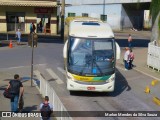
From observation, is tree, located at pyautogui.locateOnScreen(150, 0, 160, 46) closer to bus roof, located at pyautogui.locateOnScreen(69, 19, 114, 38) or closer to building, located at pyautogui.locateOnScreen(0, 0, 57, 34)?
bus roof, located at pyautogui.locateOnScreen(69, 19, 114, 38)

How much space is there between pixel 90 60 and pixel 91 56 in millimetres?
220

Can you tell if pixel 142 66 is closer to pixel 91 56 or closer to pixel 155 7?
pixel 155 7

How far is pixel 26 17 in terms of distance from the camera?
51000 millimetres

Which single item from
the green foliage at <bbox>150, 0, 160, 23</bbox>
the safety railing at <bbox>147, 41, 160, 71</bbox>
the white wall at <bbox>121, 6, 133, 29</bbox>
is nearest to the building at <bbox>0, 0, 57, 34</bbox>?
the white wall at <bbox>121, 6, 133, 29</bbox>

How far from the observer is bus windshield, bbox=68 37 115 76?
1938cm

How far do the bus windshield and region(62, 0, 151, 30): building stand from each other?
4627cm

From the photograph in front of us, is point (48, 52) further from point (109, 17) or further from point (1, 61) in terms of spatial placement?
point (109, 17)

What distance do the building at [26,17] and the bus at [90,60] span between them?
30.5 metres

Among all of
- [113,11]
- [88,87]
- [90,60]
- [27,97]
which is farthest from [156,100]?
[113,11]

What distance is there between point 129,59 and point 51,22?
81.6 feet

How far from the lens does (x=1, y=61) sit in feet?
98.1

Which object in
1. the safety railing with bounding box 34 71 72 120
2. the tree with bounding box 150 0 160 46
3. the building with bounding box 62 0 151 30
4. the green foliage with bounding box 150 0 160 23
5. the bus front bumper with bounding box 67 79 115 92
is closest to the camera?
the safety railing with bounding box 34 71 72 120

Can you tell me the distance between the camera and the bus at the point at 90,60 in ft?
63.3

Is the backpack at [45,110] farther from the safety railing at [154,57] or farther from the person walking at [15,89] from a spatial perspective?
the safety railing at [154,57]
